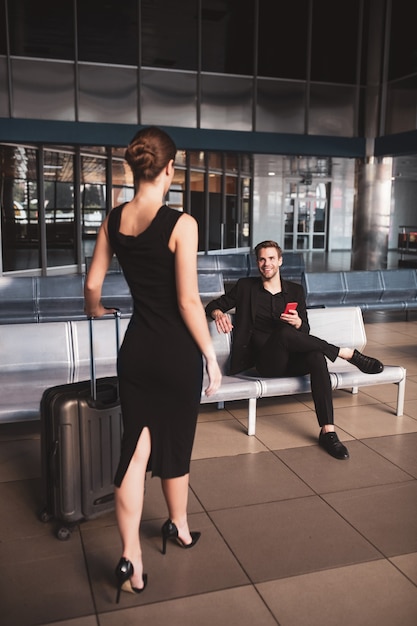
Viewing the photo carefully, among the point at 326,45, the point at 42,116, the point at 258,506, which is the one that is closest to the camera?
the point at 258,506

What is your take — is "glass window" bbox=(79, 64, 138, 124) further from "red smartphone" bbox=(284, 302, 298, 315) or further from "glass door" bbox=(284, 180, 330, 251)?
"glass door" bbox=(284, 180, 330, 251)

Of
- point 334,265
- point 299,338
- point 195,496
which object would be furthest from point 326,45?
point 195,496

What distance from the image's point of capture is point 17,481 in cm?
387

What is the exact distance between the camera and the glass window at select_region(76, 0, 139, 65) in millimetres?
14484

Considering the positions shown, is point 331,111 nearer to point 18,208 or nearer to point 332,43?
point 332,43

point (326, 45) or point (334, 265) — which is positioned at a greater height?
point (326, 45)

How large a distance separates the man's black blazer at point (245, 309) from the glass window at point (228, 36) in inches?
480

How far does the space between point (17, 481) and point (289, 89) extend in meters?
14.5

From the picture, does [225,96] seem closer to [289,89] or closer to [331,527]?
[289,89]

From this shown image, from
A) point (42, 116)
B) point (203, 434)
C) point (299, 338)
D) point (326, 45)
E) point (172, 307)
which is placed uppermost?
point (326, 45)

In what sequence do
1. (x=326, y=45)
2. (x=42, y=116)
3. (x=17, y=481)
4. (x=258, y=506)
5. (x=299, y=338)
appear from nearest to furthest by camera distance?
(x=258, y=506), (x=17, y=481), (x=299, y=338), (x=42, y=116), (x=326, y=45)

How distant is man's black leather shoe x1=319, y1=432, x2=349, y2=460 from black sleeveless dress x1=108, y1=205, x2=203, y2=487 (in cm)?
191

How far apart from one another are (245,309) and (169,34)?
1269 cm

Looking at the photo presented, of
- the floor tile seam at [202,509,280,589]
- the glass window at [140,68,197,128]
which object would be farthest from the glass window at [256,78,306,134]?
the floor tile seam at [202,509,280,589]
